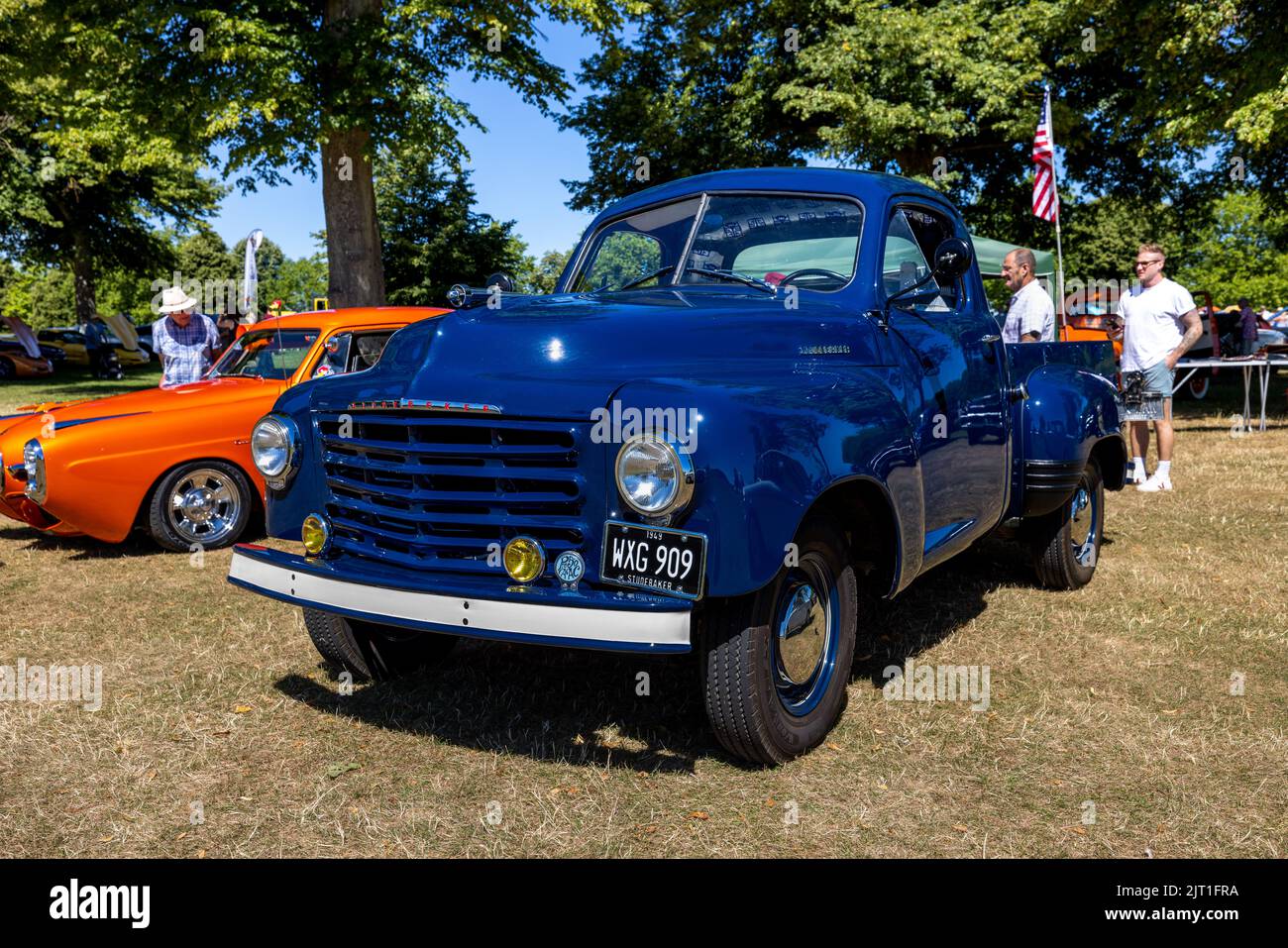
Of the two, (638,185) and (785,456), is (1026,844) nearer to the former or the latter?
(785,456)

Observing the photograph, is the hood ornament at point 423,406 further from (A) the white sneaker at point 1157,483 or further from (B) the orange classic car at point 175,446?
(A) the white sneaker at point 1157,483

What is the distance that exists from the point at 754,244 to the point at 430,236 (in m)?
27.1

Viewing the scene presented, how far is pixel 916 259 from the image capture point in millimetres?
4871

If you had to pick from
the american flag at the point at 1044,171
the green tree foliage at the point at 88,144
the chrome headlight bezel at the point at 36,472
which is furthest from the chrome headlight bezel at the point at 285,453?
the american flag at the point at 1044,171

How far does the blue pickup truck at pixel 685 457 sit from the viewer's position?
124 inches

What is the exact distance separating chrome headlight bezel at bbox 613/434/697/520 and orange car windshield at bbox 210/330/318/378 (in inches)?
205

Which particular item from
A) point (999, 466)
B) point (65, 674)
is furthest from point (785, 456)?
point (65, 674)

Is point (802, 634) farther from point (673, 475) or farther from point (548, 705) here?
point (548, 705)

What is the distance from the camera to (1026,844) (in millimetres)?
3203

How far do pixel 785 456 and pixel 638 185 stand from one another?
2189cm

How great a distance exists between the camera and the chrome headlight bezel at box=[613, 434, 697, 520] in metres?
3.07

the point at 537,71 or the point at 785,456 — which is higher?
the point at 537,71

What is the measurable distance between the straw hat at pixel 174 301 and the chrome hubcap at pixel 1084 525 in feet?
25.3

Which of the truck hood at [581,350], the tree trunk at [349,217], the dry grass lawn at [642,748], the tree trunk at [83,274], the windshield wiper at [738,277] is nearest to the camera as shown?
the dry grass lawn at [642,748]
